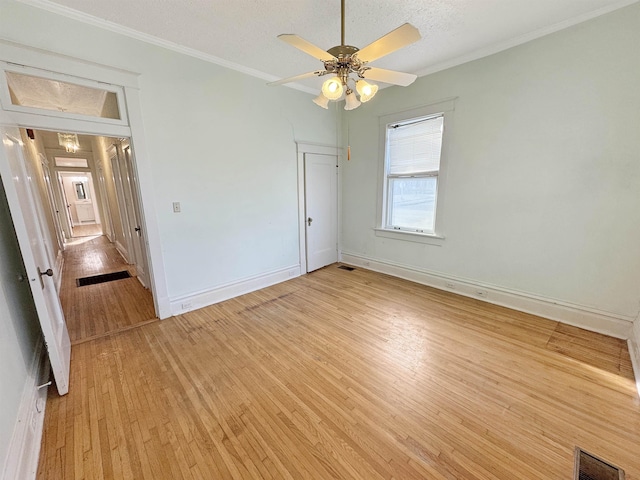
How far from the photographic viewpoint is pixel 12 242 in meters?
2.04

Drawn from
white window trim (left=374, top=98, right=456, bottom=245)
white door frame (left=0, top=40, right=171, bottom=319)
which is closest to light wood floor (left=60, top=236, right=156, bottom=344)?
white door frame (left=0, top=40, right=171, bottom=319)

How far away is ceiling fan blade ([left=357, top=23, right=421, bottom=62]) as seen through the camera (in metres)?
1.42

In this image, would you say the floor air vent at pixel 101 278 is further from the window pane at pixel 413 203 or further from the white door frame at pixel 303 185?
the window pane at pixel 413 203

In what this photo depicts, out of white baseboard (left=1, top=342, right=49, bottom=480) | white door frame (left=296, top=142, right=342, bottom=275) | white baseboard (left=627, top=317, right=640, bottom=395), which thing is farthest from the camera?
white door frame (left=296, top=142, right=342, bottom=275)

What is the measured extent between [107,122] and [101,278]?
10.4 feet

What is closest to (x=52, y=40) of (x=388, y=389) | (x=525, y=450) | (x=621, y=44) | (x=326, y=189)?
(x=326, y=189)

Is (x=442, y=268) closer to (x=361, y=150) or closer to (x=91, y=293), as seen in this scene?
(x=361, y=150)

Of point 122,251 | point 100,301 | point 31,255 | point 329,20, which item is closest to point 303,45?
point 329,20

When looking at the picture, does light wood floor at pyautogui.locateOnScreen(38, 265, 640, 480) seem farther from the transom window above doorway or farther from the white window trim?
the transom window above doorway

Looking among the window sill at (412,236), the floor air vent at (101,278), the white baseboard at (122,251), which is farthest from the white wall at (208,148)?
the white baseboard at (122,251)

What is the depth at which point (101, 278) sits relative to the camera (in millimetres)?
4348

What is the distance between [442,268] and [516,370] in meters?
1.71

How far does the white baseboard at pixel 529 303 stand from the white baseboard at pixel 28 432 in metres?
4.05

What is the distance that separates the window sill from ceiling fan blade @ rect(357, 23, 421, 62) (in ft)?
8.57
